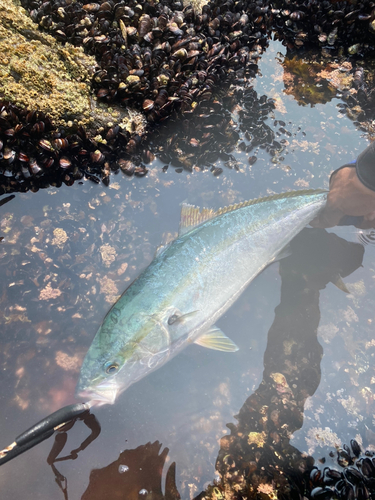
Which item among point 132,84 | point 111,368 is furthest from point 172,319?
point 132,84

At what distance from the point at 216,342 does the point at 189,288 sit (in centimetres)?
67

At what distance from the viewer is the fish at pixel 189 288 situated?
2375 mm

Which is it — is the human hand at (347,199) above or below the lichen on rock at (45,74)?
below

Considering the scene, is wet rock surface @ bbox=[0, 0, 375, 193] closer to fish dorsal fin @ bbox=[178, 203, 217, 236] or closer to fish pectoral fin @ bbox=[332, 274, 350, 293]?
fish dorsal fin @ bbox=[178, 203, 217, 236]

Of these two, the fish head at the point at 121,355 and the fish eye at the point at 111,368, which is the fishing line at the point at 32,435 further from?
the fish eye at the point at 111,368

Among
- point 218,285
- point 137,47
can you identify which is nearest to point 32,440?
point 218,285

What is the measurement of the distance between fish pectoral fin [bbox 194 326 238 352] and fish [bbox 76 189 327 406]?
10mm

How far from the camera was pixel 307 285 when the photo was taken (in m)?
3.79

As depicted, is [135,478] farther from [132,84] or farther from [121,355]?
[132,84]

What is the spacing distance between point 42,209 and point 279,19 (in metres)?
5.03

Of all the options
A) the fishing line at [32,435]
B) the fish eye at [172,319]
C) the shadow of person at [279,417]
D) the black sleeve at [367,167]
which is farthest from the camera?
the black sleeve at [367,167]

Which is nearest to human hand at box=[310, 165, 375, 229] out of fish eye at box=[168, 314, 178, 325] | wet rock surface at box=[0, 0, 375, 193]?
wet rock surface at box=[0, 0, 375, 193]

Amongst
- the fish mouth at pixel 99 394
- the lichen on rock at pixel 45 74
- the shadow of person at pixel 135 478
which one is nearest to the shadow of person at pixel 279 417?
the shadow of person at pixel 135 478

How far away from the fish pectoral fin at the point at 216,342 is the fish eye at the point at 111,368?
0.85 m
